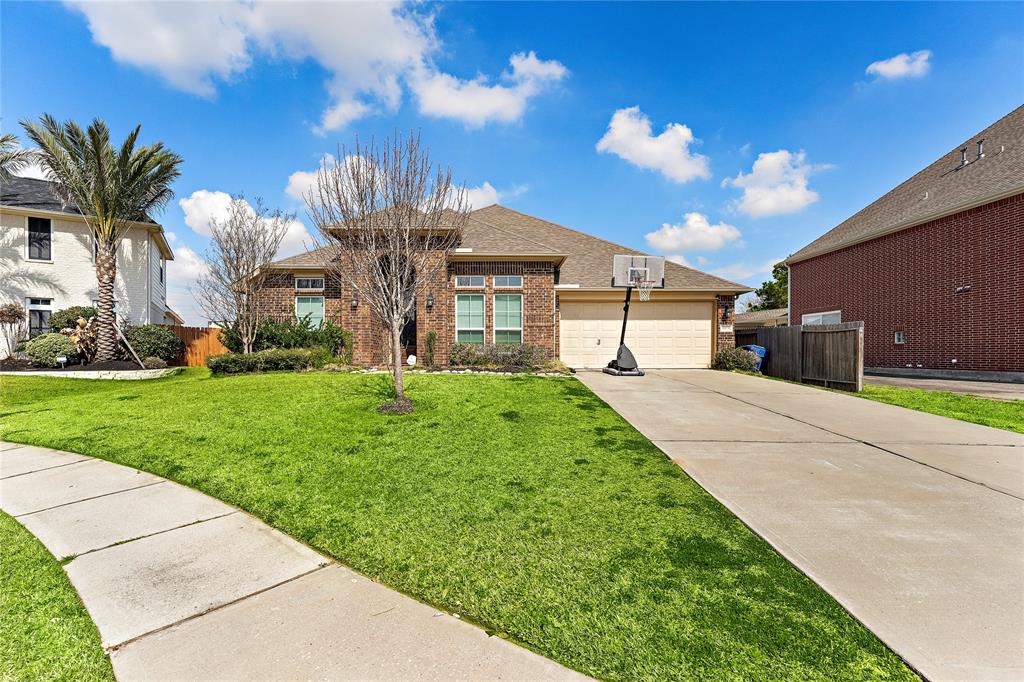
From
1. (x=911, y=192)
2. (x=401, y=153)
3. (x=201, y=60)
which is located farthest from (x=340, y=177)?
(x=911, y=192)

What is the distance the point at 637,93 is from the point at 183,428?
13806 millimetres

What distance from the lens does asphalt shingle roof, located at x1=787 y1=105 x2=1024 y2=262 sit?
508 inches

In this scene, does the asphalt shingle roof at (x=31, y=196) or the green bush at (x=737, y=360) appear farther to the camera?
the asphalt shingle roof at (x=31, y=196)

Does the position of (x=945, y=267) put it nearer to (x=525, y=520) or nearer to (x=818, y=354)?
(x=818, y=354)

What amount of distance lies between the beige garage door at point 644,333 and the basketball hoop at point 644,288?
124cm

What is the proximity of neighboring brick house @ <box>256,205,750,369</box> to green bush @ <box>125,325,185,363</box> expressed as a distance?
15.5ft

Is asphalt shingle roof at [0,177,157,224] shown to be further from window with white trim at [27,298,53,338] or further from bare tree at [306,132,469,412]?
bare tree at [306,132,469,412]

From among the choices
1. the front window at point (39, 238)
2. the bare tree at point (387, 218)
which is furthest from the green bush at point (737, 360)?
the front window at point (39, 238)

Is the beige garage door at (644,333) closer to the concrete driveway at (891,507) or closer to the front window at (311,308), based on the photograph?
the concrete driveway at (891,507)

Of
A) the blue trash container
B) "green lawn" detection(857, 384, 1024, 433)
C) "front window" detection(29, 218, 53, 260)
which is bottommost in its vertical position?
"green lawn" detection(857, 384, 1024, 433)

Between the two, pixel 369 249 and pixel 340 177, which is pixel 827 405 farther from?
pixel 340 177

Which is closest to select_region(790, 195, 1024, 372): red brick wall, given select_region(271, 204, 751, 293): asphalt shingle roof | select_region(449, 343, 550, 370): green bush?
select_region(271, 204, 751, 293): asphalt shingle roof

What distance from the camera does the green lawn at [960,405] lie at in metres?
6.98

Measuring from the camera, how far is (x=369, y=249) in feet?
21.9
